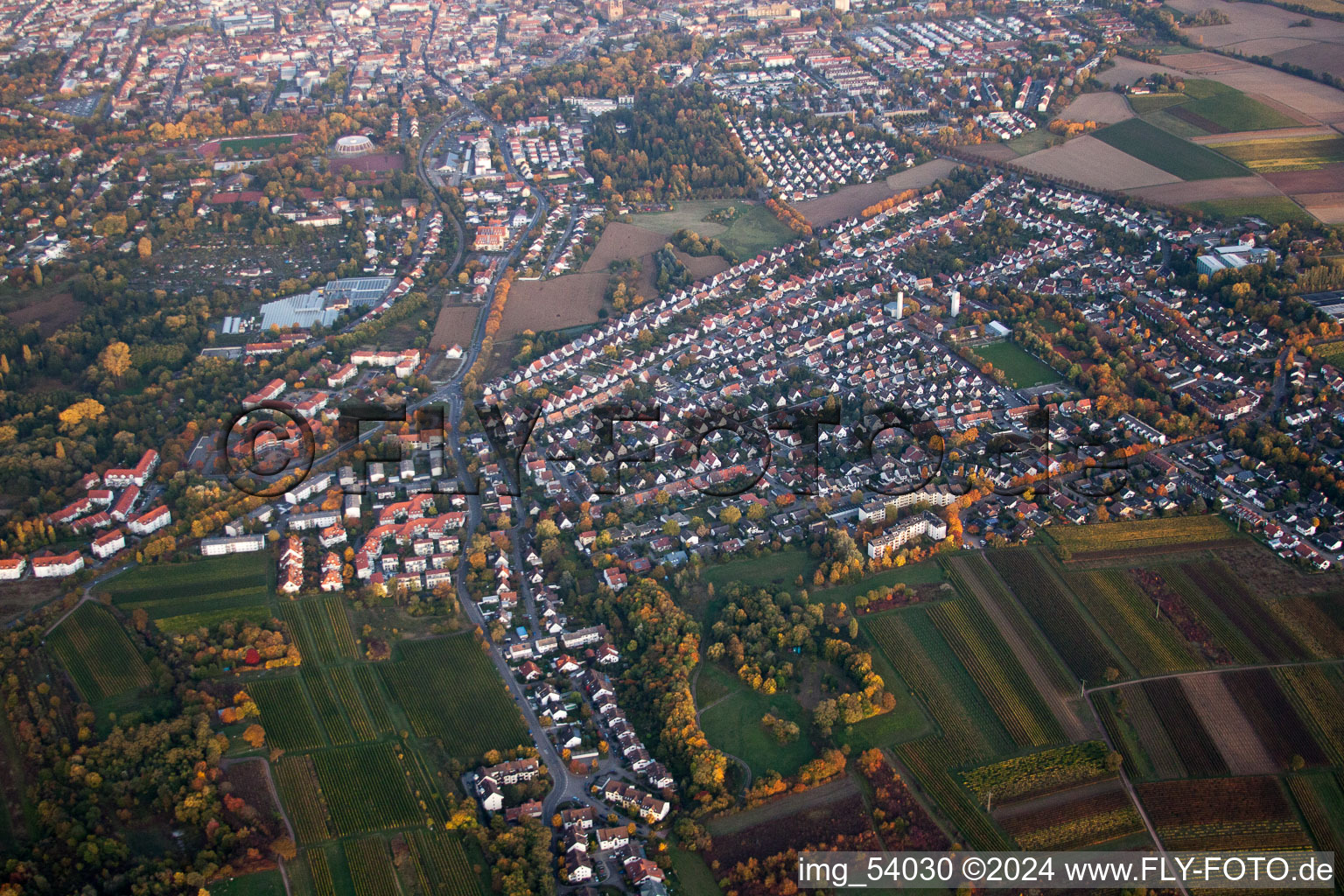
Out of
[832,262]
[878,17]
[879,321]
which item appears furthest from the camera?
[878,17]

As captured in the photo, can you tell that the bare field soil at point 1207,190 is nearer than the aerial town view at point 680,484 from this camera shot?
No

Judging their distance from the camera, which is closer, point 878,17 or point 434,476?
point 434,476

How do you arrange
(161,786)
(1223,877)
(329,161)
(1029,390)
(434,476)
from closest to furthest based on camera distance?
(1223,877) → (161,786) → (434,476) → (1029,390) → (329,161)

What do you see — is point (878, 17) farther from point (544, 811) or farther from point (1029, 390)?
point (544, 811)

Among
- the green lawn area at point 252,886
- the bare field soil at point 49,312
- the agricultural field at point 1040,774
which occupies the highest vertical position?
the agricultural field at point 1040,774

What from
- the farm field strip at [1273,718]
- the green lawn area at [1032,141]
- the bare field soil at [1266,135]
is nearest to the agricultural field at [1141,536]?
the farm field strip at [1273,718]

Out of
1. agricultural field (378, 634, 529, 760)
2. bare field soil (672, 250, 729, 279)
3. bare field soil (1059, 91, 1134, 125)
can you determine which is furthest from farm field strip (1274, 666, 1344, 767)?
bare field soil (1059, 91, 1134, 125)

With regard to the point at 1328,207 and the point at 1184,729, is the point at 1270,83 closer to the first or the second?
the point at 1328,207

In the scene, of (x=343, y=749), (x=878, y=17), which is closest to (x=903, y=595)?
(x=343, y=749)

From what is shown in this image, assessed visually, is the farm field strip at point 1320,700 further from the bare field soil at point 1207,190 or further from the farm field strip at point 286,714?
the bare field soil at point 1207,190
